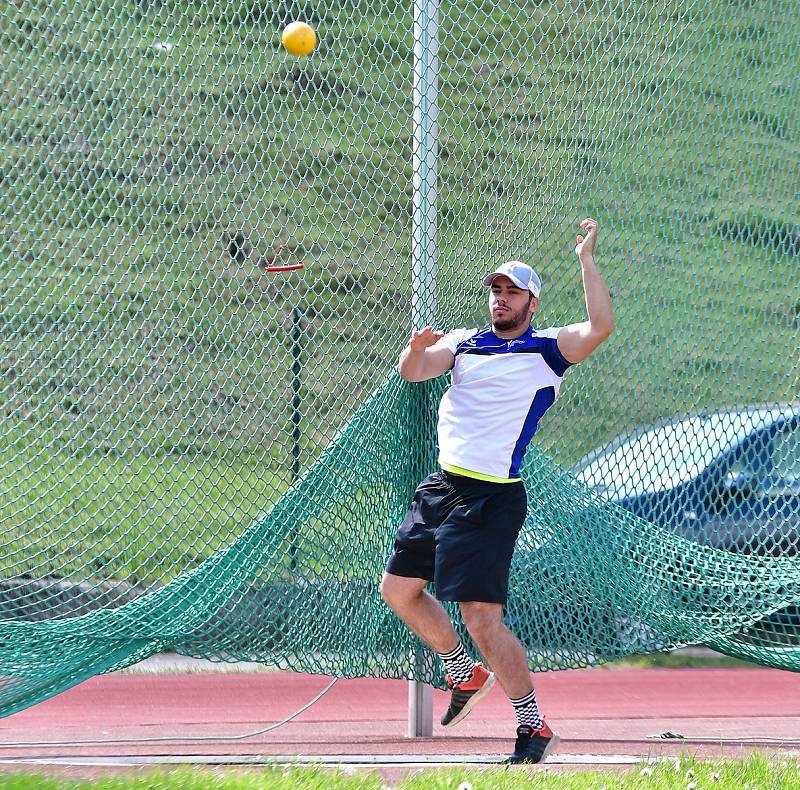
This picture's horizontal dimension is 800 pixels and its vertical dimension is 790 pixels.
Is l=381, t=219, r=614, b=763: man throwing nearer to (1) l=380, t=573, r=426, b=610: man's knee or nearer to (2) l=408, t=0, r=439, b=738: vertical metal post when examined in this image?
(1) l=380, t=573, r=426, b=610: man's knee

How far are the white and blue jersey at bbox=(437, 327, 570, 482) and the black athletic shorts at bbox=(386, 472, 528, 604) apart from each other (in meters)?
0.08

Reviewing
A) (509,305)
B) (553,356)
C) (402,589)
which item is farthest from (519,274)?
(402,589)

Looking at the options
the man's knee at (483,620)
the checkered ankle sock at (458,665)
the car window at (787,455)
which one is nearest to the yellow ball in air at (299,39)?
the man's knee at (483,620)

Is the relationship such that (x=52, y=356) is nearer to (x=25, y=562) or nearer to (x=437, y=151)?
(x=25, y=562)

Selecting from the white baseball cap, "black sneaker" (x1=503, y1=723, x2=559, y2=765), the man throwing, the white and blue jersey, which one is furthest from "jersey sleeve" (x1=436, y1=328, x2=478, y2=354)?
"black sneaker" (x1=503, y1=723, x2=559, y2=765)

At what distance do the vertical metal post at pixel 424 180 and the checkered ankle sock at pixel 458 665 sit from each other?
0.56 meters

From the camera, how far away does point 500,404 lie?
4.80 metres

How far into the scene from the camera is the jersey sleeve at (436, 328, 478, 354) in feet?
16.4

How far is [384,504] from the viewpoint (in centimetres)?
545

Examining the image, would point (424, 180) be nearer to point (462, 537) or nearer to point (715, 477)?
point (462, 537)

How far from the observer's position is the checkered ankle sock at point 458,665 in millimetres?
4953

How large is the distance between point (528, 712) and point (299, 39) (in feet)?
9.38

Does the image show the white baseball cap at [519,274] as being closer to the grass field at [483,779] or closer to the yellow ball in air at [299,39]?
the yellow ball in air at [299,39]

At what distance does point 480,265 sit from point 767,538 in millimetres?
1998
